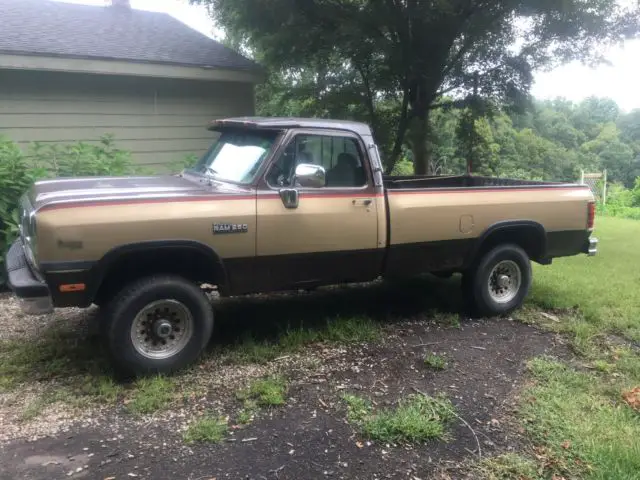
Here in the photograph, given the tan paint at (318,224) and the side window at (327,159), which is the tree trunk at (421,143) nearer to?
the side window at (327,159)

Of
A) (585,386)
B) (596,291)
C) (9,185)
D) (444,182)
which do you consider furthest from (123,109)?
(585,386)

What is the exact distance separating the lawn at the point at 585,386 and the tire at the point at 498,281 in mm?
278

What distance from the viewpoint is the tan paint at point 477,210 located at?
5187 millimetres

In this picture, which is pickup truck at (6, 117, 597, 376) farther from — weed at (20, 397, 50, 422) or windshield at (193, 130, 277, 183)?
weed at (20, 397, 50, 422)

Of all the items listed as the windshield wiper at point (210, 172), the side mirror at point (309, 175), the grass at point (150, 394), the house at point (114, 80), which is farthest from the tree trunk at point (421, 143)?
the grass at point (150, 394)

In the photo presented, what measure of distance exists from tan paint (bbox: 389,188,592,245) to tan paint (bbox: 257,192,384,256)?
30 centimetres

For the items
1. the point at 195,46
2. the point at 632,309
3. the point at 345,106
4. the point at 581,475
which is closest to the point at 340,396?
the point at 581,475

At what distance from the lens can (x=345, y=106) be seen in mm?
9180

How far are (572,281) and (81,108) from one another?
7.63 meters

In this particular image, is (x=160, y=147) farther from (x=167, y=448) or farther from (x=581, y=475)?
(x=581, y=475)

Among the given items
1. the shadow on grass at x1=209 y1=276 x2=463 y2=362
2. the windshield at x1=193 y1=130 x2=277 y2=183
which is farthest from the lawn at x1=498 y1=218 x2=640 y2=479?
the windshield at x1=193 y1=130 x2=277 y2=183

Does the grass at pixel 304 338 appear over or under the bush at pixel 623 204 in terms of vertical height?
under

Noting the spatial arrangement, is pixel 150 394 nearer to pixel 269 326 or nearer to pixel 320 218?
pixel 269 326

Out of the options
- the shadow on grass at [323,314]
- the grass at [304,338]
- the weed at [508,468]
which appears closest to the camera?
the weed at [508,468]
